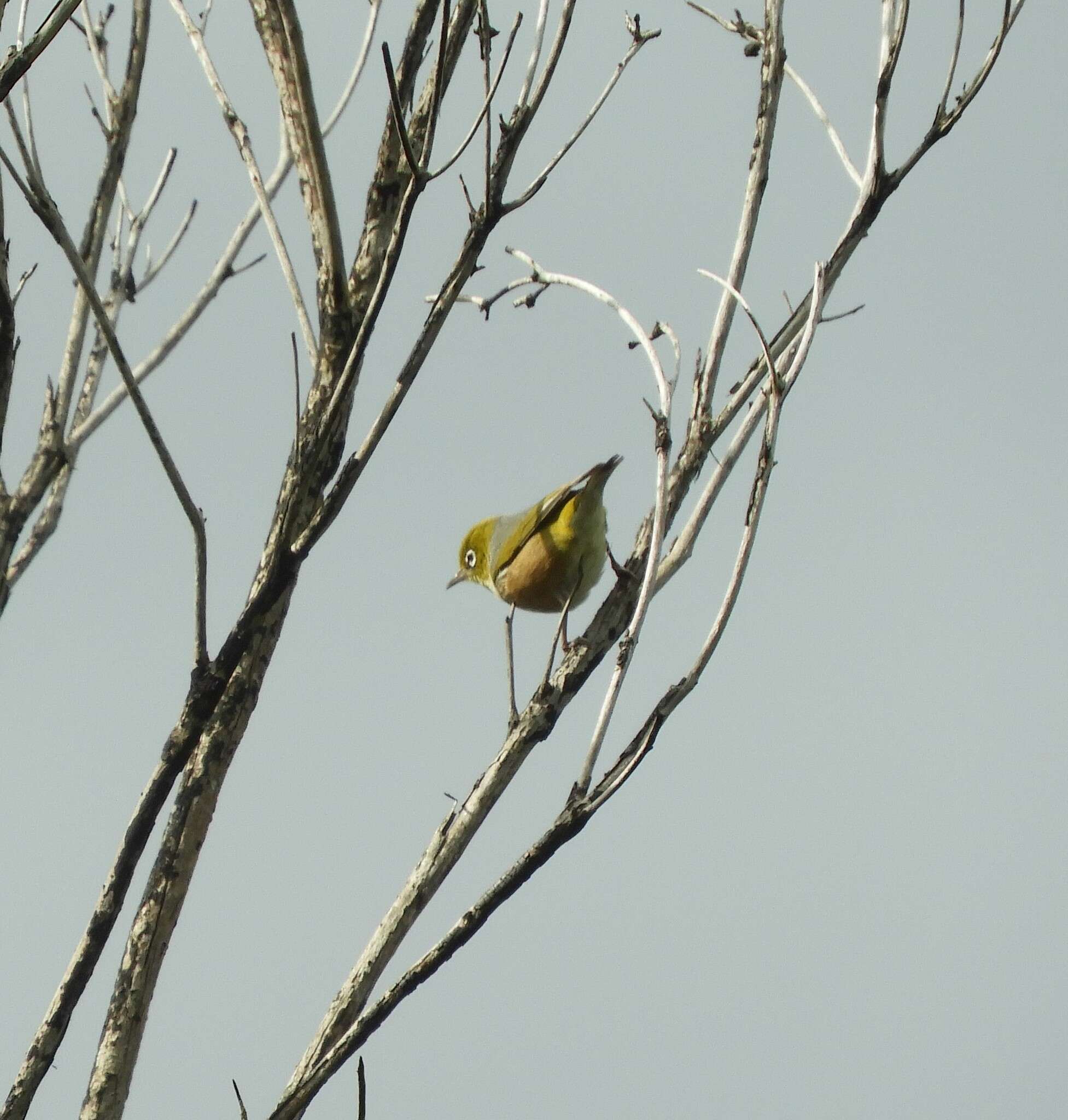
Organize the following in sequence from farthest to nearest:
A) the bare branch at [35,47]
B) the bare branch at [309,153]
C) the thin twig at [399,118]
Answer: the bare branch at [309,153], the thin twig at [399,118], the bare branch at [35,47]

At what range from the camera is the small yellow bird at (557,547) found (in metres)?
6.30

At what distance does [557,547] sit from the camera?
6.39 m

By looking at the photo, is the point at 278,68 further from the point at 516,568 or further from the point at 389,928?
the point at 516,568

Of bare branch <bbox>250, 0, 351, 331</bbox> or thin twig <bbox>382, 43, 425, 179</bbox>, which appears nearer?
thin twig <bbox>382, 43, 425, 179</bbox>

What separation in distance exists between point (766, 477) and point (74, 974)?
5.83 feet

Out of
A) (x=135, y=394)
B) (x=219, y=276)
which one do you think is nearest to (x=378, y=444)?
(x=135, y=394)

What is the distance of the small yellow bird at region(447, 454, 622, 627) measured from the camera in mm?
6301

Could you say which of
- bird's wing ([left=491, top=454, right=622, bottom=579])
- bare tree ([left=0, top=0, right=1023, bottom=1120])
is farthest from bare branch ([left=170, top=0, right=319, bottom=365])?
bird's wing ([left=491, top=454, right=622, bottom=579])

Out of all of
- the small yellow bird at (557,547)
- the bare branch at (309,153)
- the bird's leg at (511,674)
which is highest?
the small yellow bird at (557,547)

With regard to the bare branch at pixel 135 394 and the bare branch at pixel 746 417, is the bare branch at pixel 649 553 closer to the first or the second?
the bare branch at pixel 746 417

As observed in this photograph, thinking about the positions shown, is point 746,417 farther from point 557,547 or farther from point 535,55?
point 557,547

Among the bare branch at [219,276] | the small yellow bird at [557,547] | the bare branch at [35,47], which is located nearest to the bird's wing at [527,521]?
the small yellow bird at [557,547]

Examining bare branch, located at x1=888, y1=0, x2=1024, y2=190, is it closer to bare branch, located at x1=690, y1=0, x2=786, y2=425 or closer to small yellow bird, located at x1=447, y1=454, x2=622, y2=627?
bare branch, located at x1=690, y1=0, x2=786, y2=425

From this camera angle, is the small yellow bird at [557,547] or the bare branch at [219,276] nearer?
the bare branch at [219,276]
